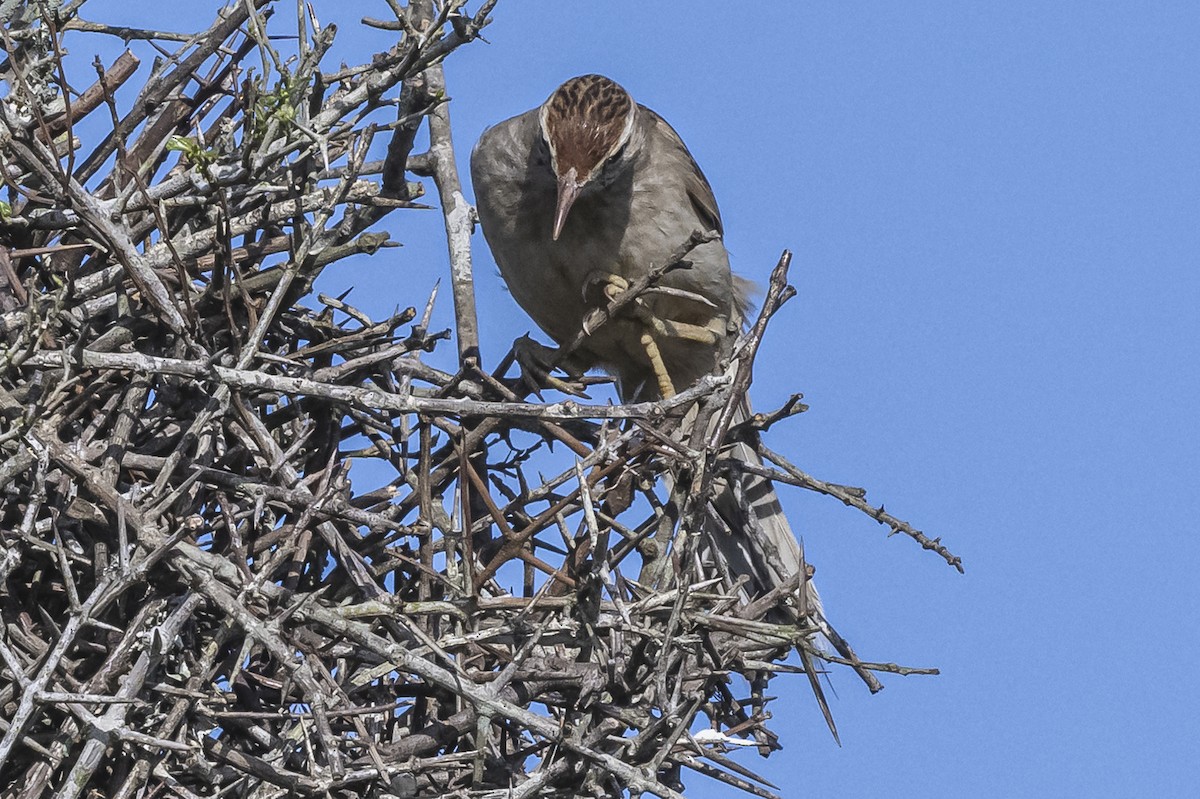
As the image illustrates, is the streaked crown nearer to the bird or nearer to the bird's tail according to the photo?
the bird

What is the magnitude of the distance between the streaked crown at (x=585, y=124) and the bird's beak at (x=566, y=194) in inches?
0.8

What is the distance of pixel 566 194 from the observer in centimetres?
538

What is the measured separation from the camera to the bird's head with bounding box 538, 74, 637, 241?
5426 millimetres

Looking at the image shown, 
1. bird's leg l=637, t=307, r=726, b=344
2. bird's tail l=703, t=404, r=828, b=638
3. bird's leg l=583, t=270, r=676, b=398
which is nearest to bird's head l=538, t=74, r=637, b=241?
bird's leg l=583, t=270, r=676, b=398

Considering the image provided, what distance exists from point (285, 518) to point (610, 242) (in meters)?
1.89

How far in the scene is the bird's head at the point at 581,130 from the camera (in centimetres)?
543

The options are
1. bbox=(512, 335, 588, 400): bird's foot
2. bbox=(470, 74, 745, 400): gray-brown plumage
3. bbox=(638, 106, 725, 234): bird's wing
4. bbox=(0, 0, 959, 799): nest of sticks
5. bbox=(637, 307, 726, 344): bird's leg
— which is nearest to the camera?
bbox=(0, 0, 959, 799): nest of sticks

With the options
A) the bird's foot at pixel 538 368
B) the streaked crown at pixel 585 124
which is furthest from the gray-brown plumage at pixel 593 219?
the bird's foot at pixel 538 368

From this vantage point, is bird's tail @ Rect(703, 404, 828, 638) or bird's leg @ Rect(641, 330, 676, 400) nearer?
bird's tail @ Rect(703, 404, 828, 638)

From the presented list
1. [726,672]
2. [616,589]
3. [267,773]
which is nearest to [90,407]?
[267,773]

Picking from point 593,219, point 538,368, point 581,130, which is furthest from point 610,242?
point 538,368

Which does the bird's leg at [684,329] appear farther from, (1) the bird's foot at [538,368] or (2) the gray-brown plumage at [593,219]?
(1) the bird's foot at [538,368]

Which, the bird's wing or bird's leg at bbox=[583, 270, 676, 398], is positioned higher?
the bird's wing

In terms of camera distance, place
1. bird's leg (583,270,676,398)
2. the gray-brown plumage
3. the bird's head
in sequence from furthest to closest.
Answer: bird's leg (583,270,676,398)
the gray-brown plumage
the bird's head
